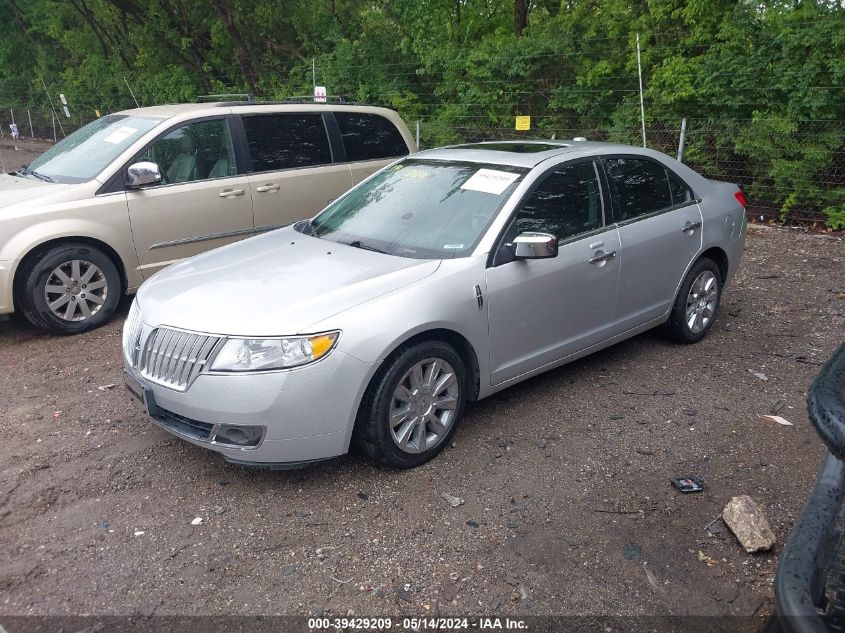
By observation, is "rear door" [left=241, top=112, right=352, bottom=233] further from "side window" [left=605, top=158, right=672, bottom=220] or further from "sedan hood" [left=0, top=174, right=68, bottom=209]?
"side window" [left=605, top=158, right=672, bottom=220]

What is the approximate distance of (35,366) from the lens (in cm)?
548

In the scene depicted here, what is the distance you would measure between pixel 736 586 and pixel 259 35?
20.1 metres

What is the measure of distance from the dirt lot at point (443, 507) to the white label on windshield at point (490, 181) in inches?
54.5

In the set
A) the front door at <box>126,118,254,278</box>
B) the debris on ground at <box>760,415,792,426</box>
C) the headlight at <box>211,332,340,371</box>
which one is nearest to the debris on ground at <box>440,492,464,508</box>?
the headlight at <box>211,332,340,371</box>

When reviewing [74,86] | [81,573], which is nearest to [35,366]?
[81,573]

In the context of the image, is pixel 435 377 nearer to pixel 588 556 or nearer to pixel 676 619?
pixel 588 556

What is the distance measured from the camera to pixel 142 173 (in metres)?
6.12

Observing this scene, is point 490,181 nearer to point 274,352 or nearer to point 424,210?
point 424,210

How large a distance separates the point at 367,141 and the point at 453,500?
5.04 m

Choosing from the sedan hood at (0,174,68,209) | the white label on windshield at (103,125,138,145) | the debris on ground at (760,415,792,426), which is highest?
the white label on windshield at (103,125,138,145)

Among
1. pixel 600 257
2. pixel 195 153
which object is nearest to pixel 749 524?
pixel 600 257

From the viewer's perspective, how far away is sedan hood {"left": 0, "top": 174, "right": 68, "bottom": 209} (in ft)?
19.3

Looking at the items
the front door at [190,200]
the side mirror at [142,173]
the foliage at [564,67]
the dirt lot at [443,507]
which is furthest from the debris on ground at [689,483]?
the foliage at [564,67]

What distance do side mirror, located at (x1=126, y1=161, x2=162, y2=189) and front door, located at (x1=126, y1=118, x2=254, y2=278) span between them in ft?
0.40
